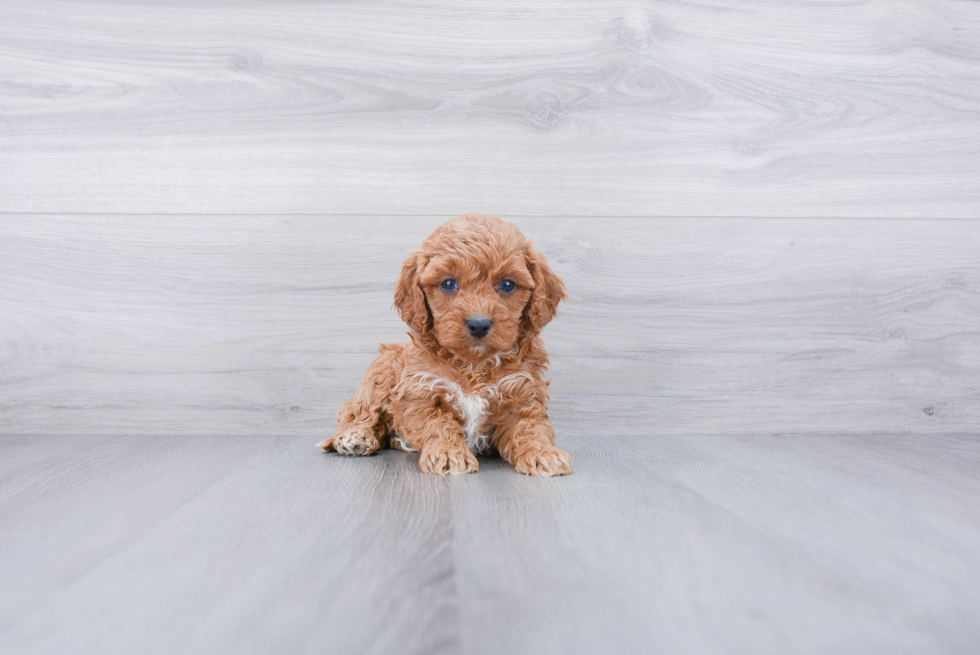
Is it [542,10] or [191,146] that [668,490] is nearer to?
[542,10]

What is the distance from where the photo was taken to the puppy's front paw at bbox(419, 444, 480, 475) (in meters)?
1.21

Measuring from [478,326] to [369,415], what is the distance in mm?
427

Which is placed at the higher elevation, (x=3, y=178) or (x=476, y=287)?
(x=3, y=178)

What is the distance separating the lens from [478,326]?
46.6 inches

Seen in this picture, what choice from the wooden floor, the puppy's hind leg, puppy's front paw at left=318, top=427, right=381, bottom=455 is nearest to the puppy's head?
the puppy's hind leg

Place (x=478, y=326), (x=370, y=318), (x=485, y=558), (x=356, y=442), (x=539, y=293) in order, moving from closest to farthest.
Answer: (x=485, y=558) → (x=478, y=326) → (x=539, y=293) → (x=356, y=442) → (x=370, y=318)

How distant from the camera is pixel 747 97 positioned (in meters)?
1.76

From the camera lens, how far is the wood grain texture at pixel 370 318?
169cm

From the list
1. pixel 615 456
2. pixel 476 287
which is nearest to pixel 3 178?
pixel 476 287

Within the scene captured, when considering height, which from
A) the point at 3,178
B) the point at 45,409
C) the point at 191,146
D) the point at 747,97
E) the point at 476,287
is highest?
the point at 747,97

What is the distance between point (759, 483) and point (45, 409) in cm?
187

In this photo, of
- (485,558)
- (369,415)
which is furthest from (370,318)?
(485,558)

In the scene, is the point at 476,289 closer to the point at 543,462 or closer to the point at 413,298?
the point at 413,298

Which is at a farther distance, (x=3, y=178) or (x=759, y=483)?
(x=3, y=178)
